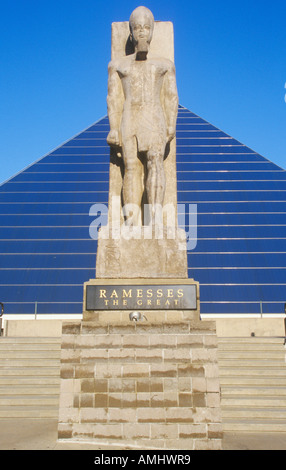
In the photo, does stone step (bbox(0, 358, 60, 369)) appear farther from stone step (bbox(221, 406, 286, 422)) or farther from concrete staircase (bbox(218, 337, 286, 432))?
stone step (bbox(221, 406, 286, 422))

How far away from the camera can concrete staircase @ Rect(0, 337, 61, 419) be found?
25.5 feet

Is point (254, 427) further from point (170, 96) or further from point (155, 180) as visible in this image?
point (170, 96)

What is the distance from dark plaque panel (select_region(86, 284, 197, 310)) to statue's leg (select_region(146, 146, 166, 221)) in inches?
50.3

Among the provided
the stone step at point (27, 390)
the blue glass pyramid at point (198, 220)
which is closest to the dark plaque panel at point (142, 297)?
the stone step at point (27, 390)

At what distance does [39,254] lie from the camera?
21516 mm

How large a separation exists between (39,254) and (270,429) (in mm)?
16402

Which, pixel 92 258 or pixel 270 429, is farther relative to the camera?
pixel 92 258

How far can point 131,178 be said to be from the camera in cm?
684

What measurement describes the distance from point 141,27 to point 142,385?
5247 mm

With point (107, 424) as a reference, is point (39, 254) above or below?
above

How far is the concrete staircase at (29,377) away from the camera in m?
7.76

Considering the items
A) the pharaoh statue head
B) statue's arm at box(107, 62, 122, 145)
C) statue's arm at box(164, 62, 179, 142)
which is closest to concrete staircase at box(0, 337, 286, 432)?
statue's arm at box(164, 62, 179, 142)
